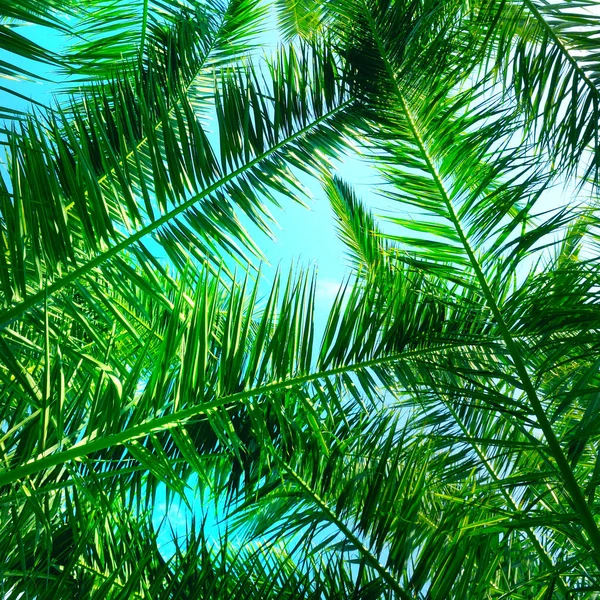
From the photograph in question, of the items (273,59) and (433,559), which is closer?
(433,559)

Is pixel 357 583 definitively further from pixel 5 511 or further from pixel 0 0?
pixel 0 0

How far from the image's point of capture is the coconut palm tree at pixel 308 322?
5.22 feet

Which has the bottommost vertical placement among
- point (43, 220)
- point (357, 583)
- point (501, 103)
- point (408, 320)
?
point (357, 583)

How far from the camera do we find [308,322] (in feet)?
6.02

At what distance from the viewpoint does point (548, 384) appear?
11.2 ft

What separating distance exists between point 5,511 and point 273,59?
189 centimetres

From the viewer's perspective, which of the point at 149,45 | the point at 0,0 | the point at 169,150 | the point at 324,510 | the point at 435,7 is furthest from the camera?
the point at 149,45

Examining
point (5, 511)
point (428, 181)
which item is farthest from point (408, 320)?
point (5, 511)

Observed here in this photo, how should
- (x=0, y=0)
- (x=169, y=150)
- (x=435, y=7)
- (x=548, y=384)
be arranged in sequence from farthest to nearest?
(x=548, y=384) → (x=435, y=7) → (x=169, y=150) → (x=0, y=0)

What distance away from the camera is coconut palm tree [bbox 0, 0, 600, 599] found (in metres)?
1.59

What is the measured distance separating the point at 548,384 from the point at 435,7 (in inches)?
82.7

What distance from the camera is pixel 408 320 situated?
1.96 metres

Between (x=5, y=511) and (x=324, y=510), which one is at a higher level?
(x=5, y=511)

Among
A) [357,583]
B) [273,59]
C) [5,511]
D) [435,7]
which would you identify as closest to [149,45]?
[273,59]
